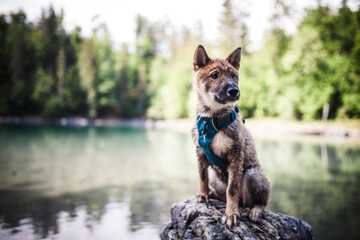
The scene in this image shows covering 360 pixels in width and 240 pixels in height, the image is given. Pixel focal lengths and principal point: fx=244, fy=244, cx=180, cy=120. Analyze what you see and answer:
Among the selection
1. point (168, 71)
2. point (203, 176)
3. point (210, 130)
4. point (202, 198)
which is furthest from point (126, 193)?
point (168, 71)

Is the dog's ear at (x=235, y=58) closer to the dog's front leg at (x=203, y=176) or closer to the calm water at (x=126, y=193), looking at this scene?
the dog's front leg at (x=203, y=176)

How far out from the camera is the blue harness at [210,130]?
10.6 ft

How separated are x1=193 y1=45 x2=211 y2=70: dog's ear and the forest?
24.0 m

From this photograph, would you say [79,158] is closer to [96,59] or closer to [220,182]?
[220,182]

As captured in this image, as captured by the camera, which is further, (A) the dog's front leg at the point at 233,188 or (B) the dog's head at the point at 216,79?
(A) the dog's front leg at the point at 233,188

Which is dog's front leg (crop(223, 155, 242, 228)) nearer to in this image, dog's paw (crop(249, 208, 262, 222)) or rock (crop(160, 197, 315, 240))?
rock (crop(160, 197, 315, 240))

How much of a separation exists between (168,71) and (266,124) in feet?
92.3

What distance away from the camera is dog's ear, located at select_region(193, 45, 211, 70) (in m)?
3.15

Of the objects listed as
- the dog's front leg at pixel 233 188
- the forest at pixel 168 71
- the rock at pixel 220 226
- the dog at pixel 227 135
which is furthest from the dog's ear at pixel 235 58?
the forest at pixel 168 71

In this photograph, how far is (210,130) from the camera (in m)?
3.27

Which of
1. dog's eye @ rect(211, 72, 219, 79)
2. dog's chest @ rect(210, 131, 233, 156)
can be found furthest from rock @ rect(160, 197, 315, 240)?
dog's eye @ rect(211, 72, 219, 79)

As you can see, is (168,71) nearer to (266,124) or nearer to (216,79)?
(266,124)

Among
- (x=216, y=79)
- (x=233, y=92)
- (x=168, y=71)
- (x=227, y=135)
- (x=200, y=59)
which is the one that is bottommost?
(x=227, y=135)

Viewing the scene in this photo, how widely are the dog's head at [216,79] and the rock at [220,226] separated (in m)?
1.58
